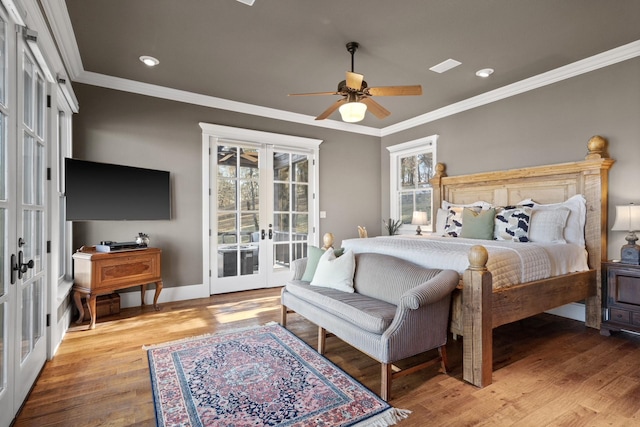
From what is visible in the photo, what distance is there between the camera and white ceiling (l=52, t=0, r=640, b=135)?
8.39 feet

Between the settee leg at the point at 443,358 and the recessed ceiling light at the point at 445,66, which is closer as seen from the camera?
the settee leg at the point at 443,358

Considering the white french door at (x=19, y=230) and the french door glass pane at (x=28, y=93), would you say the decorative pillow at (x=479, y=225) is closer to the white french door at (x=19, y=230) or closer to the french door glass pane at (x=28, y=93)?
the white french door at (x=19, y=230)

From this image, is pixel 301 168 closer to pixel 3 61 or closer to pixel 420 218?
pixel 420 218

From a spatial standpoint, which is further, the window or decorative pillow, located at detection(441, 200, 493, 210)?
the window

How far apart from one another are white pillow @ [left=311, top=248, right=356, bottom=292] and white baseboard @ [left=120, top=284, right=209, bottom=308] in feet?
7.03

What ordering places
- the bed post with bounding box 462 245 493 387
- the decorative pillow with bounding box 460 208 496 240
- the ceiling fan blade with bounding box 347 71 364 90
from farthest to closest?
the decorative pillow with bounding box 460 208 496 240 → the ceiling fan blade with bounding box 347 71 364 90 → the bed post with bounding box 462 245 493 387

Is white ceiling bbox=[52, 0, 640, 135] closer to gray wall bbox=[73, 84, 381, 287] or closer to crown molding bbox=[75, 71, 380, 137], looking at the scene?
crown molding bbox=[75, 71, 380, 137]

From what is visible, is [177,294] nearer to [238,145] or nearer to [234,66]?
[238,145]

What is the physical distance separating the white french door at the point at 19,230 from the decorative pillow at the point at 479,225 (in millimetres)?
3825

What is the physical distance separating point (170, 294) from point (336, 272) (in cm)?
254

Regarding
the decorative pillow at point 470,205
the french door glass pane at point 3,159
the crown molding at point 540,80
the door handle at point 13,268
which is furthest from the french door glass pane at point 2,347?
the crown molding at point 540,80

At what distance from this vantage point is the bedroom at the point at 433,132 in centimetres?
323

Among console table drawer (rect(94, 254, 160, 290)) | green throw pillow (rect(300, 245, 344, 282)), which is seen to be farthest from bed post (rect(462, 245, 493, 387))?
console table drawer (rect(94, 254, 160, 290))

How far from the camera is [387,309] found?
2.23 m
